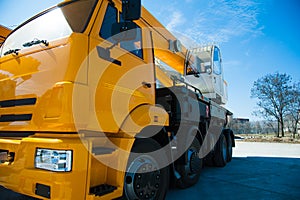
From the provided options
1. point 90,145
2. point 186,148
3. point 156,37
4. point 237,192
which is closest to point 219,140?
point 237,192

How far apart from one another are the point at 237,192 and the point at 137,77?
2768 millimetres

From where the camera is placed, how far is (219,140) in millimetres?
6270

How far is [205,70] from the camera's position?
6.03 meters

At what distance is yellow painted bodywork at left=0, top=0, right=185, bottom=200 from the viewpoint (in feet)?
5.87

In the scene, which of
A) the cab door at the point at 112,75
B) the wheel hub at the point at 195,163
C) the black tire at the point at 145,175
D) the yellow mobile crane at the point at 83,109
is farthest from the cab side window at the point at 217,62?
the black tire at the point at 145,175

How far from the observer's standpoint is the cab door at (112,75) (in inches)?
80.7

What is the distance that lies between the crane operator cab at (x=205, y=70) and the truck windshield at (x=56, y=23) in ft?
11.8

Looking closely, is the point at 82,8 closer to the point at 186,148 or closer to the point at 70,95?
the point at 70,95

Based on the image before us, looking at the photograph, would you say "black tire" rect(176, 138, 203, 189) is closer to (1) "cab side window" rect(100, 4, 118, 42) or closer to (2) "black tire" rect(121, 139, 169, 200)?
(2) "black tire" rect(121, 139, 169, 200)

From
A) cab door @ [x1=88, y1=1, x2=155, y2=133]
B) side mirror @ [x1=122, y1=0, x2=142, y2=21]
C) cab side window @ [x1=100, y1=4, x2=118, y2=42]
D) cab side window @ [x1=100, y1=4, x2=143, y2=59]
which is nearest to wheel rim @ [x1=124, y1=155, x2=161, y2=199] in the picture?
cab door @ [x1=88, y1=1, x2=155, y2=133]

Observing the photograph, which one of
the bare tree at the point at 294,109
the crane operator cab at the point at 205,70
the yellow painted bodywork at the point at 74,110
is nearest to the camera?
the yellow painted bodywork at the point at 74,110

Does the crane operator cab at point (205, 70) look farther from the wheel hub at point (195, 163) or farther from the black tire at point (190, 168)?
the wheel hub at point (195, 163)

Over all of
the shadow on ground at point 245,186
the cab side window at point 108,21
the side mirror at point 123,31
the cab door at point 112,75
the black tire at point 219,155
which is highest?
the cab side window at point 108,21

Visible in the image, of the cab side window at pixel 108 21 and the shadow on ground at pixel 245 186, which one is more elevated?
the cab side window at pixel 108 21
